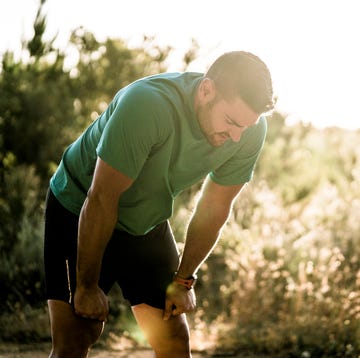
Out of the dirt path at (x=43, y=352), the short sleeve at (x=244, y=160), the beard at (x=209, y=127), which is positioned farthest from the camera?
the dirt path at (x=43, y=352)

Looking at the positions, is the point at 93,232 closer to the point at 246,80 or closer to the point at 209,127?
the point at 209,127

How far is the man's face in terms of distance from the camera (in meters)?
2.51

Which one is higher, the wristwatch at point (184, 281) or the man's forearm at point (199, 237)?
the man's forearm at point (199, 237)

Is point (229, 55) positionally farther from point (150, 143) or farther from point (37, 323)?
point (37, 323)

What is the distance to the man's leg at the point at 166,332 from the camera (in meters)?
3.04

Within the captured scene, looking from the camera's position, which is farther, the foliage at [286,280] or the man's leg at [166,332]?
the foliage at [286,280]

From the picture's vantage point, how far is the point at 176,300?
3.01 metres

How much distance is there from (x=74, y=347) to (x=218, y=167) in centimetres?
94

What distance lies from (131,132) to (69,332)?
2.75 ft

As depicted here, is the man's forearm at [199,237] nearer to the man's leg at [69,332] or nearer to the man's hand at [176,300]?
the man's hand at [176,300]

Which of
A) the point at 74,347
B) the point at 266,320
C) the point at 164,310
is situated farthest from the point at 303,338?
the point at 74,347

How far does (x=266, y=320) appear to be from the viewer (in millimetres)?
5676

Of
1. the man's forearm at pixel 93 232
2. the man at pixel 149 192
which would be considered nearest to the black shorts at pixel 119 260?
the man at pixel 149 192

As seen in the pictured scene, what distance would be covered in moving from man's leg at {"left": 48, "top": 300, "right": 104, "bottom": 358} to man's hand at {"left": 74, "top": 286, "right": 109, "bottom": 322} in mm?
83
